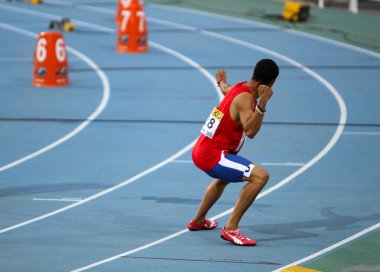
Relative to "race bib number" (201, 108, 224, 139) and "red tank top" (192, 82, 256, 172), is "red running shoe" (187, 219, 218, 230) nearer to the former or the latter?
"red tank top" (192, 82, 256, 172)

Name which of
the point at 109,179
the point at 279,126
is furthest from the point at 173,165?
the point at 279,126

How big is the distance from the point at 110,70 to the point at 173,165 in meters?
7.59

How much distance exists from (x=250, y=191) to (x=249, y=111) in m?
0.74

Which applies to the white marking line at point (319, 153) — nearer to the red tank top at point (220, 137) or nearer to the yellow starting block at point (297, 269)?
the red tank top at point (220, 137)

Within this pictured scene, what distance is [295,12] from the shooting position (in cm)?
2669

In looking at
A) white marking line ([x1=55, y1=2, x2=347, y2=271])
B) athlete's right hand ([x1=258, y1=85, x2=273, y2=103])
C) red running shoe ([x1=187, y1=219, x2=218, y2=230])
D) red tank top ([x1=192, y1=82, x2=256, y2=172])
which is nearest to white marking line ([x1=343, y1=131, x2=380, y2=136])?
white marking line ([x1=55, y1=2, x2=347, y2=271])

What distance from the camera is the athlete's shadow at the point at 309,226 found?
32.4ft

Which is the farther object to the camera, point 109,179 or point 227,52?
point 227,52

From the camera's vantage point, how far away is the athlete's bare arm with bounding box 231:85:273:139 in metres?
9.02

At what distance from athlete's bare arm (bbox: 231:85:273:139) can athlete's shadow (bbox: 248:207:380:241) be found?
120 cm

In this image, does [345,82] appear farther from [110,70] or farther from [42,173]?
[42,173]

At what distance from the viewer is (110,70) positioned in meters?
20.3

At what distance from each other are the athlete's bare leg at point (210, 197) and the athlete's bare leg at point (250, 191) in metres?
0.40

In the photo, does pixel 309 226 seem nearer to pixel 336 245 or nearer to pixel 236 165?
pixel 336 245
